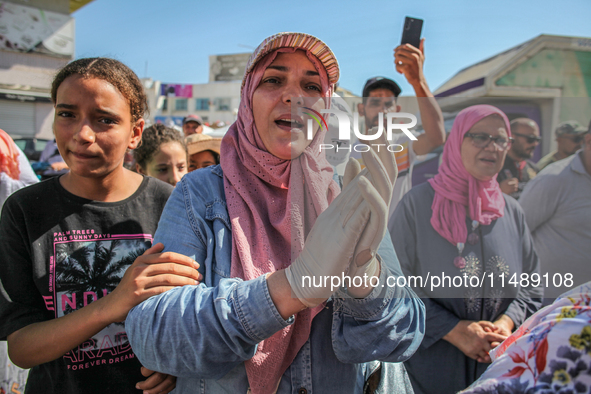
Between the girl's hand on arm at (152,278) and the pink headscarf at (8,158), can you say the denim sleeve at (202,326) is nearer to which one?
the girl's hand on arm at (152,278)

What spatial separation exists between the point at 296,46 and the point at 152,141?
1995 mm

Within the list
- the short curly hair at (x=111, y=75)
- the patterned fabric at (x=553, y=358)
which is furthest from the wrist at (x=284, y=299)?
the short curly hair at (x=111, y=75)

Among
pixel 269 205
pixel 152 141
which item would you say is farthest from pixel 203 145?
pixel 269 205

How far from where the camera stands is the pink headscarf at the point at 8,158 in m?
2.43

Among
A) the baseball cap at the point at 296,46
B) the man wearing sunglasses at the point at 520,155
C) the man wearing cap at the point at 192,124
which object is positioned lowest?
the man wearing sunglasses at the point at 520,155

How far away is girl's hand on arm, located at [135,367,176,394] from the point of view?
1232 mm

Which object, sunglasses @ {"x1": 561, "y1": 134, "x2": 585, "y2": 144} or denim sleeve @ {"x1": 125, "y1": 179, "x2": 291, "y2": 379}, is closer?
denim sleeve @ {"x1": 125, "y1": 179, "x2": 291, "y2": 379}

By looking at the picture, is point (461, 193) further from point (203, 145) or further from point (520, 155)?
point (203, 145)

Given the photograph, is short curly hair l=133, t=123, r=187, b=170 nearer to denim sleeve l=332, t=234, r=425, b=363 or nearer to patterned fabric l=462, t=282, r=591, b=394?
denim sleeve l=332, t=234, r=425, b=363

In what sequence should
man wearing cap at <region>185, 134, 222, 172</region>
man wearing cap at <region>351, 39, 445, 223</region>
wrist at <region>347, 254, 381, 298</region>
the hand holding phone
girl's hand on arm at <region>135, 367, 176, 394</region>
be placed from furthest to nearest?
man wearing cap at <region>185, 134, 222, 172</region> < the hand holding phone < man wearing cap at <region>351, 39, 445, 223</region> < girl's hand on arm at <region>135, 367, 176, 394</region> < wrist at <region>347, 254, 381, 298</region>

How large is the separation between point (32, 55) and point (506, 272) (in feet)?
85.2

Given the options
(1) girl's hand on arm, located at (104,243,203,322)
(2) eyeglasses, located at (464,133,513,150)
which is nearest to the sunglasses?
(2) eyeglasses, located at (464,133,513,150)

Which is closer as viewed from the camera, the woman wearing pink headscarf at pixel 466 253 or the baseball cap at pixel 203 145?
the woman wearing pink headscarf at pixel 466 253

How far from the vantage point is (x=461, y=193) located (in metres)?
1.79
